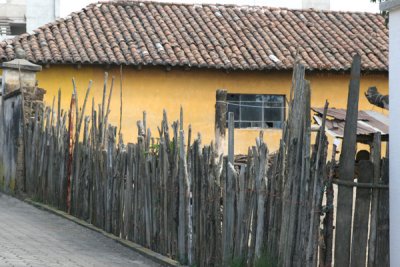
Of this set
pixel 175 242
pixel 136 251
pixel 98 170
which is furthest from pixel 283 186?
pixel 98 170

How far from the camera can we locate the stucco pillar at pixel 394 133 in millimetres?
7535

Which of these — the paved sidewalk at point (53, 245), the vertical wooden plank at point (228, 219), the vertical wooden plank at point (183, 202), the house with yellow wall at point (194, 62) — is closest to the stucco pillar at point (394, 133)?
the vertical wooden plank at point (228, 219)

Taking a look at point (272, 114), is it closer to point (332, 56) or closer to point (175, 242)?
point (332, 56)

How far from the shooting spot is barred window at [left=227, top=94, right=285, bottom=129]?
1039 inches

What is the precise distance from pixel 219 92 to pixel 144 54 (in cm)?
323

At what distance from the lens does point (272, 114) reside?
2664 cm

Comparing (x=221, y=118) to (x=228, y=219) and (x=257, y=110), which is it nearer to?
(x=257, y=110)

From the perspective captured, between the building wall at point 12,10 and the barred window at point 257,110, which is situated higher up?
the building wall at point 12,10

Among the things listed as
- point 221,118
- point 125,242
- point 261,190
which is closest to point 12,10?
point 221,118

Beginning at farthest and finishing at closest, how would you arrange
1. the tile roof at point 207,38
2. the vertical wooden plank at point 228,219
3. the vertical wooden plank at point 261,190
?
1. the tile roof at point 207,38
2. the vertical wooden plank at point 228,219
3. the vertical wooden plank at point 261,190

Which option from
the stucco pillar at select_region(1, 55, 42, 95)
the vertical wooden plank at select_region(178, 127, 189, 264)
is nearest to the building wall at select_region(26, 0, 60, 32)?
the stucco pillar at select_region(1, 55, 42, 95)

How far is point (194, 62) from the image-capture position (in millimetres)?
25250

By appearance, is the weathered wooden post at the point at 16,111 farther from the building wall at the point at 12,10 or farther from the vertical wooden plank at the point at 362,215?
the building wall at the point at 12,10

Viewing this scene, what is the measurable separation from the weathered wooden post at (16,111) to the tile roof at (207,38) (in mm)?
5045
